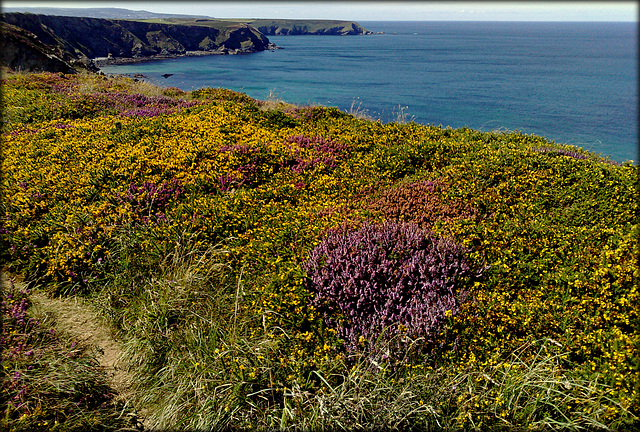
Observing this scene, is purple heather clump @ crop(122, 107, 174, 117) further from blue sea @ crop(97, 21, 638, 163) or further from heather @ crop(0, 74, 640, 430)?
blue sea @ crop(97, 21, 638, 163)

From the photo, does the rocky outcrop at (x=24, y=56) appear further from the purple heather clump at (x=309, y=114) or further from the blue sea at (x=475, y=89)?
the purple heather clump at (x=309, y=114)

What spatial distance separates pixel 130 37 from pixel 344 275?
17057cm

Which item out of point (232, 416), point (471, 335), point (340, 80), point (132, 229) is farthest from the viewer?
point (340, 80)

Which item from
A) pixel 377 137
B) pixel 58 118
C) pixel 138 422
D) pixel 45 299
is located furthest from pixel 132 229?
pixel 58 118

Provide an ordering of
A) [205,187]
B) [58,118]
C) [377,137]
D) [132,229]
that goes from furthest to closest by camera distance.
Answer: [58,118]
[377,137]
[205,187]
[132,229]

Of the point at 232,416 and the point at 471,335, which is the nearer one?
the point at 232,416

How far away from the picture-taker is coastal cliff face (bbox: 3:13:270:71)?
106756 mm

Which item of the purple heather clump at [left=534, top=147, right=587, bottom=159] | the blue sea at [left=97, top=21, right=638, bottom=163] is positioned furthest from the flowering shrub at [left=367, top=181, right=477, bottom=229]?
the blue sea at [left=97, top=21, right=638, bottom=163]

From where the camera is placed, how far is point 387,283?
5.19 meters

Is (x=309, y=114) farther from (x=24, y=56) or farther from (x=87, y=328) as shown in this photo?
(x=24, y=56)

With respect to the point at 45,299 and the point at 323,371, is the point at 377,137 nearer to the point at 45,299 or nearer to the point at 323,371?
the point at 323,371

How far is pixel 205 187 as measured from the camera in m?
8.30

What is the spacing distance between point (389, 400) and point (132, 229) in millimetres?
5735

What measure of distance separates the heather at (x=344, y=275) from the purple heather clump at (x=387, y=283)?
0.03 meters
